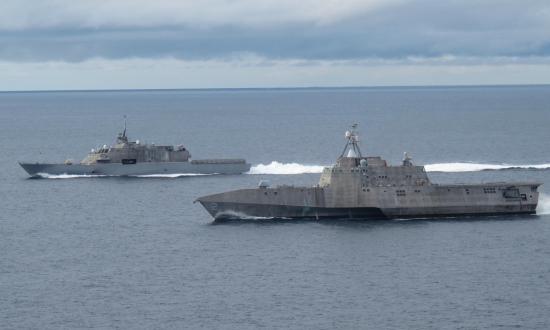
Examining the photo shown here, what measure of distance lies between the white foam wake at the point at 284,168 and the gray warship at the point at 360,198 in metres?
38.9

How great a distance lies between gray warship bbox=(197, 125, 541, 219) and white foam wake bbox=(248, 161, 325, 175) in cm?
3887

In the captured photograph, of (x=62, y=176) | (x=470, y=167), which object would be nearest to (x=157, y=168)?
(x=62, y=176)

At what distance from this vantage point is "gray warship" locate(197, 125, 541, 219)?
289 ft

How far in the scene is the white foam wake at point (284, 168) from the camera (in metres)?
129

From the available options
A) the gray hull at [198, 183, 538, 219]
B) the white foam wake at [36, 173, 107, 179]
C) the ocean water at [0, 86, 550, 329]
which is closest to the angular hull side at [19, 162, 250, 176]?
the white foam wake at [36, 173, 107, 179]

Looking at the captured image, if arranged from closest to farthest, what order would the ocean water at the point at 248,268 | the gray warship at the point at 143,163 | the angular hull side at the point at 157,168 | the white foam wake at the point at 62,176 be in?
the ocean water at the point at 248,268 → the white foam wake at the point at 62,176 → the angular hull side at the point at 157,168 → the gray warship at the point at 143,163

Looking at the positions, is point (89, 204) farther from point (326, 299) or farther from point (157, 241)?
point (326, 299)

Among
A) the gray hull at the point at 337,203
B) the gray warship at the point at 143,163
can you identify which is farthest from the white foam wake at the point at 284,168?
the gray hull at the point at 337,203

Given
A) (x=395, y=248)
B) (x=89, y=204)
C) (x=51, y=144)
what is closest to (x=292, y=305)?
(x=395, y=248)

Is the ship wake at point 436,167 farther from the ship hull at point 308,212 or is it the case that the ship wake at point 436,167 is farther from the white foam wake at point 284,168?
the ship hull at point 308,212

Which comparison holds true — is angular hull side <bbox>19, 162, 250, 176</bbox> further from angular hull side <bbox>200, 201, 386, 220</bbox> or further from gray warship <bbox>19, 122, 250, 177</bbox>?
angular hull side <bbox>200, 201, 386, 220</bbox>

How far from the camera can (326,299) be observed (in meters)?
61.8

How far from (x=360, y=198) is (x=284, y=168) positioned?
42.6m

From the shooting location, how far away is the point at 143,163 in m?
132
